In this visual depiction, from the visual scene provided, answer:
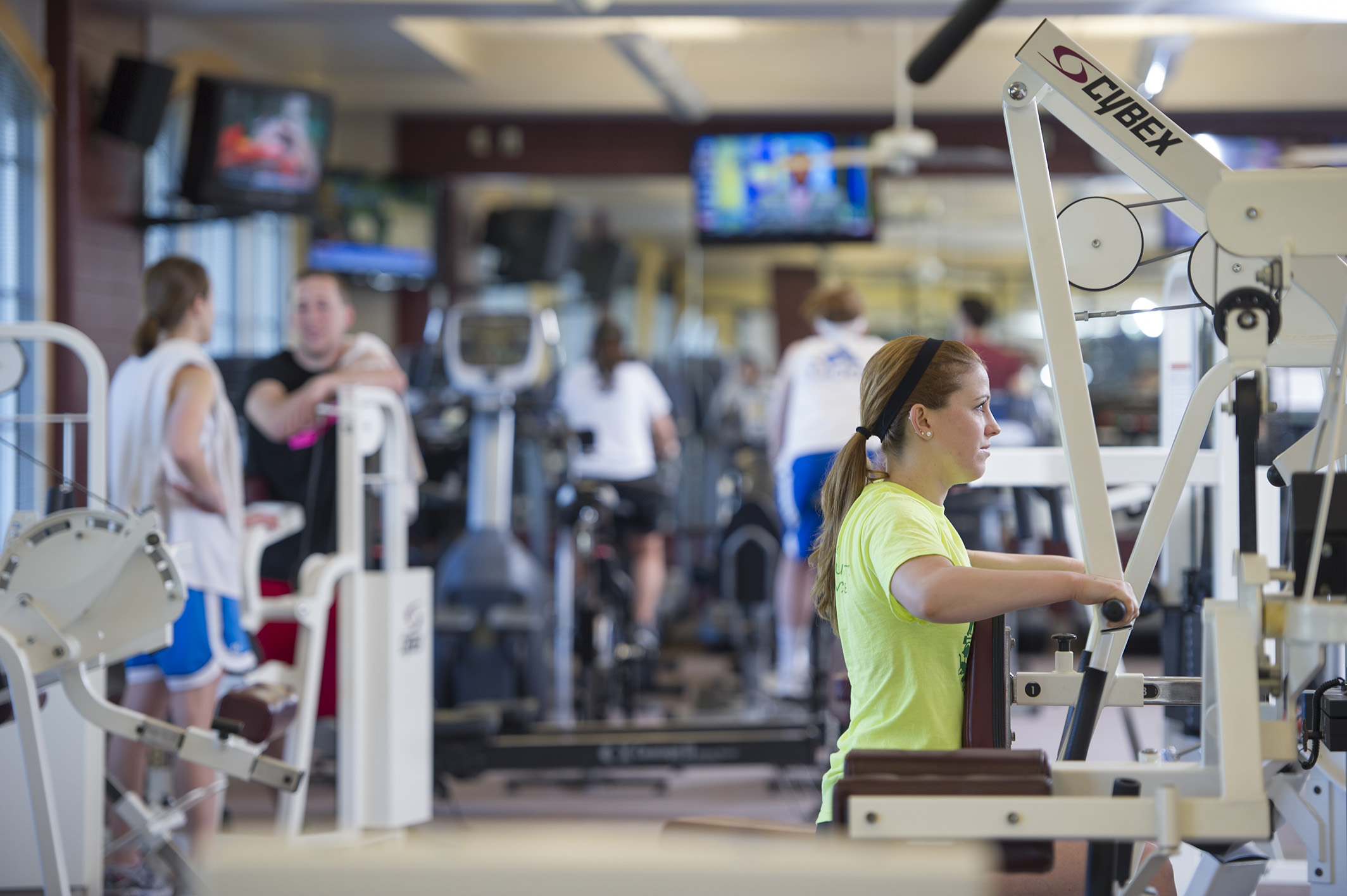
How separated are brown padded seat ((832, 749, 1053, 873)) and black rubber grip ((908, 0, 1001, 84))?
134 centimetres

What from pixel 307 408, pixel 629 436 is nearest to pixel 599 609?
pixel 629 436

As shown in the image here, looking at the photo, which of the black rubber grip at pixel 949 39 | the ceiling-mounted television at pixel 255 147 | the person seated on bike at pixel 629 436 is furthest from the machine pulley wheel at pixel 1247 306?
the ceiling-mounted television at pixel 255 147

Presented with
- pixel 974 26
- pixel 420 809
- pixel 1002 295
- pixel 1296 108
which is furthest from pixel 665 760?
pixel 1002 295

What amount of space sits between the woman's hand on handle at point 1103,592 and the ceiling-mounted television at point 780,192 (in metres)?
6.40

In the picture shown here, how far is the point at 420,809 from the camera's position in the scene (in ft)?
11.8

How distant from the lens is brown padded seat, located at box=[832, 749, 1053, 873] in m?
1.54

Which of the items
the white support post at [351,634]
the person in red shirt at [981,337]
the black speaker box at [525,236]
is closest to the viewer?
the white support post at [351,634]

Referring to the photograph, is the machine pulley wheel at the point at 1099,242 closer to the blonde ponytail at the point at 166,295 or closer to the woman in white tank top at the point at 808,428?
the blonde ponytail at the point at 166,295

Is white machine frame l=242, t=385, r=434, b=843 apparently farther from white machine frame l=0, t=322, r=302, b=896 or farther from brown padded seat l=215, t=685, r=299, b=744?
white machine frame l=0, t=322, r=302, b=896

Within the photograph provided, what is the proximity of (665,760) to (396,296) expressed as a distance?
5.59 m

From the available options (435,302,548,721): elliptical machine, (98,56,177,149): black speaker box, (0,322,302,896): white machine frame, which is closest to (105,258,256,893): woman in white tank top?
(0,322,302,896): white machine frame

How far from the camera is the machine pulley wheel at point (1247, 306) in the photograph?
177 centimetres

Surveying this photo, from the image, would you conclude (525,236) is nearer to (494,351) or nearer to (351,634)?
(494,351)

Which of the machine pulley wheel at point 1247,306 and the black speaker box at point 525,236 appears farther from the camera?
the black speaker box at point 525,236
